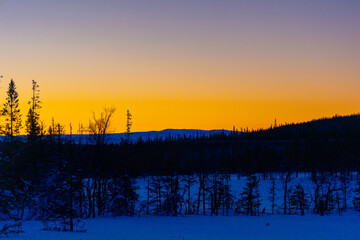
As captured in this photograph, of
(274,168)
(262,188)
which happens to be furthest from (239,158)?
(262,188)

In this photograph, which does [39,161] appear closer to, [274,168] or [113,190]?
[113,190]

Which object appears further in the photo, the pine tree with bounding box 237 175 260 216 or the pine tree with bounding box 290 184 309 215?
the pine tree with bounding box 290 184 309 215

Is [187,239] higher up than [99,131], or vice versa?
[99,131]

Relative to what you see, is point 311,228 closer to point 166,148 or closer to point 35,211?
point 35,211

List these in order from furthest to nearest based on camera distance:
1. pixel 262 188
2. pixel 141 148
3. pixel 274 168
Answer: pixel 141 148 < pixel 274 168 < pixel 262 188

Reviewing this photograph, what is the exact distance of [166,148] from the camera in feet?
588

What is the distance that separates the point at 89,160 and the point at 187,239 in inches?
1144

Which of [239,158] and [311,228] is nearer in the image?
[311,228]

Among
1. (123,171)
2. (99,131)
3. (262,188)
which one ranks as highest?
(99,131)

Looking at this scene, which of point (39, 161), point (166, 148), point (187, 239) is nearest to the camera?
point (187, 239)

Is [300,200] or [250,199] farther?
[300,200]

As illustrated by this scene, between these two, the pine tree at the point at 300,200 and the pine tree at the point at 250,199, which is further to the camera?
the pine tree at the point at 300,200

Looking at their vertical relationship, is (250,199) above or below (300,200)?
above

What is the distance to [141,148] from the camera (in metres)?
165
